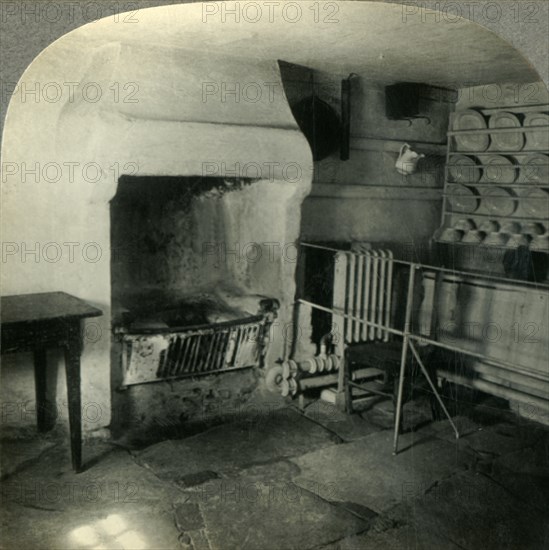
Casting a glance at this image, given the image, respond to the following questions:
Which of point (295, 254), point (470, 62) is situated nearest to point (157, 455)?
point (295, 254)

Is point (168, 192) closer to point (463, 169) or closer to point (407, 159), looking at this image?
point (407, 159)

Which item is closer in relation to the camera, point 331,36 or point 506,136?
point 331,36

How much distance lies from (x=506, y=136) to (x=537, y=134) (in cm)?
27

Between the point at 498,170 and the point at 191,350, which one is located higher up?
the point at 498,170

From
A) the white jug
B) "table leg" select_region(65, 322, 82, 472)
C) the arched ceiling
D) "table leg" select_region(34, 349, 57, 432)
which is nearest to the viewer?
the arched ceiling

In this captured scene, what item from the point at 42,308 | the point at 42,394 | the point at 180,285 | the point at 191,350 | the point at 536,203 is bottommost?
the point at 42,394

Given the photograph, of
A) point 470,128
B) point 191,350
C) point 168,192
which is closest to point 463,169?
point 470,128

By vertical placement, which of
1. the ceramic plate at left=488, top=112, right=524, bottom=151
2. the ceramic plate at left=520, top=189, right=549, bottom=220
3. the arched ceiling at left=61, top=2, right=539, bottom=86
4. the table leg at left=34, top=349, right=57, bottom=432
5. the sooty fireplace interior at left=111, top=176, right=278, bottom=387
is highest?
the arched ceiling at left=61, top=2, right=539, bottom=86

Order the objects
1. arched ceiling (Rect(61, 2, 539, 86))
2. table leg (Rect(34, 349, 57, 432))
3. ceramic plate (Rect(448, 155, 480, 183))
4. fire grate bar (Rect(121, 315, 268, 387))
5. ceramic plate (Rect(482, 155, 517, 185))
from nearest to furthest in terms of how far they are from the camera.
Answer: arched ceiling (Rect(61, 2, 539, 86)) < table leg (Rect(34, 349, 57, 432)) < fire grate bar (Rect(121, 315, 268, 387)) < ceramic plate (Rect(482, 155, 517, 185)) < ceramic plate (Rect(448, 155, 480, 183))

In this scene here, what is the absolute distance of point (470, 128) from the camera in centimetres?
540

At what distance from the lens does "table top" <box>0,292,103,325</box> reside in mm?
3057

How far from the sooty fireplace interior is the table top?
23.0 inches

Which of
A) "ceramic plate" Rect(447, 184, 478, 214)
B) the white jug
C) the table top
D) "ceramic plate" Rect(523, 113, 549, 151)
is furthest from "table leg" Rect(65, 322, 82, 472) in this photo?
"ceramic plate" Rect(523, 113, 549, 151)

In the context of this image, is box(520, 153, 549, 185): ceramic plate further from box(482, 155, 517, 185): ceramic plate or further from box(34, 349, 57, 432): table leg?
box(34, 349, 57, 432): table leg
